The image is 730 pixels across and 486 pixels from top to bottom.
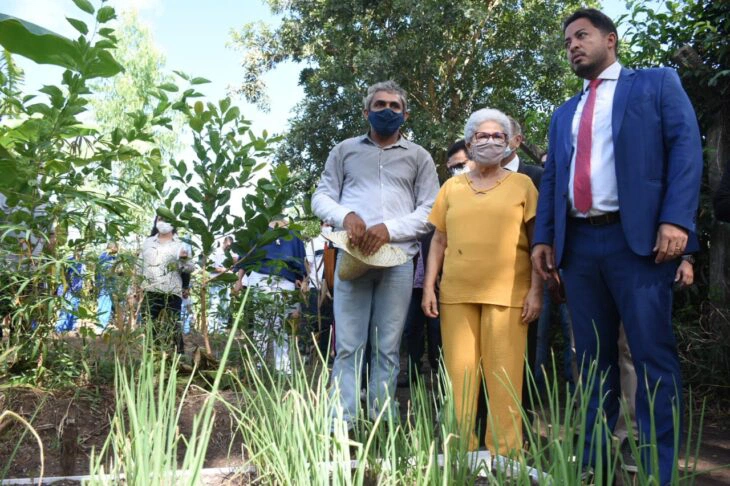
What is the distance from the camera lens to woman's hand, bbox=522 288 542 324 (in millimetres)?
3451

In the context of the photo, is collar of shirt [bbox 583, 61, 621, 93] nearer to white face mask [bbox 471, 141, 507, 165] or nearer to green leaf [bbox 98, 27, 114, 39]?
white face mask [bbox 471, 141, 507, 165]

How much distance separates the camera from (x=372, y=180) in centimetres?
404

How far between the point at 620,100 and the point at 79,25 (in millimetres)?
2391

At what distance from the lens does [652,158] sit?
9.64ft

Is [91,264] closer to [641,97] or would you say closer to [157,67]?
[641,97]

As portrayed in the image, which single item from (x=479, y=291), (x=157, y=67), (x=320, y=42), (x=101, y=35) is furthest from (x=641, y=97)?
(x=157, y=67)

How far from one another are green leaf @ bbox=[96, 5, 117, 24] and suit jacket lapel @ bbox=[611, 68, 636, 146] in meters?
2.26

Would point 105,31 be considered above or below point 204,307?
above

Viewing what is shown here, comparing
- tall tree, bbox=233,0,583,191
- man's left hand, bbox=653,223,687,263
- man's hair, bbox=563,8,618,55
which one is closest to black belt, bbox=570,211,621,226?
man's left hand, bbox=653,223,687,263

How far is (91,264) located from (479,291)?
192cm

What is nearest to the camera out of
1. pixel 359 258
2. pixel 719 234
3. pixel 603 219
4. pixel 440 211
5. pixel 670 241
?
pixel 670 241

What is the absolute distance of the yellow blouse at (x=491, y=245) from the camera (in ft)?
11.4

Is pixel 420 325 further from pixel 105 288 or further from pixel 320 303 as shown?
Result: pixel 105 288

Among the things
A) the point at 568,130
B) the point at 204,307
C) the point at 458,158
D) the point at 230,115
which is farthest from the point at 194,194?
the point at 568,130
